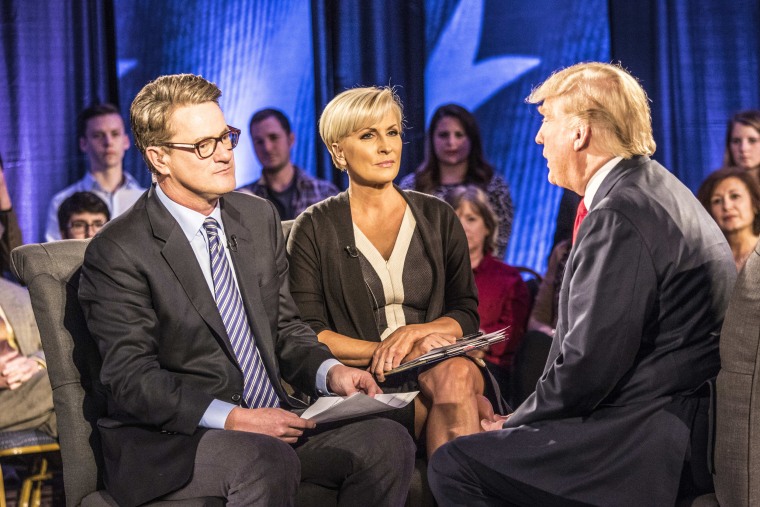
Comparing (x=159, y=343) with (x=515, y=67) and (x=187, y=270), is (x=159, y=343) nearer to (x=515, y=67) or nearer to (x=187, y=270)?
(x=187, y=270)

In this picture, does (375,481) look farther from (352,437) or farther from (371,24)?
(371,24)

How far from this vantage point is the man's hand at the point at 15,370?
3760mm

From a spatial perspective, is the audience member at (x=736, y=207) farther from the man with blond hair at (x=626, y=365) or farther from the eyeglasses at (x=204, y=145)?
the eyeglasses at (x=204, y=145)

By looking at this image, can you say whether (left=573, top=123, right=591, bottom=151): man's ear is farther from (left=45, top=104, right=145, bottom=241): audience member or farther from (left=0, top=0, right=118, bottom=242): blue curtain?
(left=0, top=0, right=118, bottom=242): blue curtain

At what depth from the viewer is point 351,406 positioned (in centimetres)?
245

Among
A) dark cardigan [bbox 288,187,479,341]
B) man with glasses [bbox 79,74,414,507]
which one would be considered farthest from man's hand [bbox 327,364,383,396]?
dark cardigan [bbox 288,187,479,341]

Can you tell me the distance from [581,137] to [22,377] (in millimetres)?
2454

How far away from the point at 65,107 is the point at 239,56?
1.07 m

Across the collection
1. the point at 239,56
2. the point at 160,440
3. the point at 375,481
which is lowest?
the point at 375,481

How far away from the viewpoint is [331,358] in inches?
110

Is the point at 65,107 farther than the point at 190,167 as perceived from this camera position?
Yes

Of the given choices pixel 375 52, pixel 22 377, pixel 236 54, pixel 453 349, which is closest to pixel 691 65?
pixel 375 52

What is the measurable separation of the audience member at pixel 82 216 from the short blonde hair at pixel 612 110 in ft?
10.5

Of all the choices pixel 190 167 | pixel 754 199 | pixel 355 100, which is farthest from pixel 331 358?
pixel 754 199
